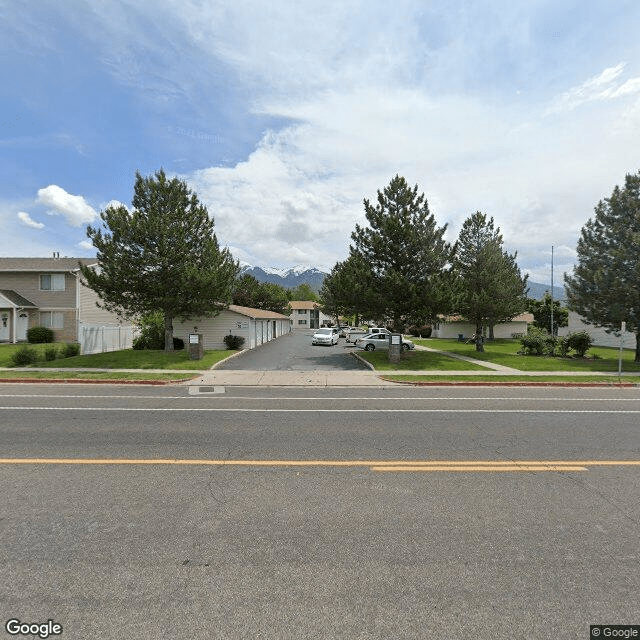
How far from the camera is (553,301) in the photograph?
44.8 m

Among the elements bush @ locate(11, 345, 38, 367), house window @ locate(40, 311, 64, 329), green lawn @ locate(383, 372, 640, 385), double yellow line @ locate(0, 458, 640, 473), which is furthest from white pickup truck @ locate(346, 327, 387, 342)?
double yellow line @ locate(0, 458, 640, 473)

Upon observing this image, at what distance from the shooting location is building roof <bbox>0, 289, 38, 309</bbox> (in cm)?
2866

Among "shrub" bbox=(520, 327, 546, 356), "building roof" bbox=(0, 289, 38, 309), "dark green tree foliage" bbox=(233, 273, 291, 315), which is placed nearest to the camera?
"shrub" bbox=(520, 327, 546, 356)

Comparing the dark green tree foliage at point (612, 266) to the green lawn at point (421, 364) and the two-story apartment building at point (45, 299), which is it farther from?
the two-story apartment building at point (45, 299)

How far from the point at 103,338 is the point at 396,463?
2610 cm

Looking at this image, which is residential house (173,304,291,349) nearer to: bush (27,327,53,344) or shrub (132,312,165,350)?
shrub (132,312,165,350)

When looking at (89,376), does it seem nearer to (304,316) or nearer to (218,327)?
(218,327)

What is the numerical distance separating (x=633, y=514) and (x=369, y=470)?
2980mm

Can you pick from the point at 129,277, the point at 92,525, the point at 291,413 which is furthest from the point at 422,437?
the point at 129,277

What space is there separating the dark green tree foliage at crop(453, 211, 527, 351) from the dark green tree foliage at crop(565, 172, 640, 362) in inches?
175

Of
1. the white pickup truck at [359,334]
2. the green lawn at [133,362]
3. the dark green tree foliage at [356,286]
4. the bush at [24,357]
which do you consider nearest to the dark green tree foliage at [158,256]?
the green lawn at [133,362]

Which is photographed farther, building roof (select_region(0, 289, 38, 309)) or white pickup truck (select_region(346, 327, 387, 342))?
white pickup truck (select_region(346, 327, 387, 342))

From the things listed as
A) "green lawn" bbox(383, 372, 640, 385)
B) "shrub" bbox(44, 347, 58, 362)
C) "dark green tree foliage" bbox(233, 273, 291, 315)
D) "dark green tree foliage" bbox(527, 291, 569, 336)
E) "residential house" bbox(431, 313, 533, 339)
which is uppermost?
"dark green tree foliage" bbox(233, 273, 291, 315)

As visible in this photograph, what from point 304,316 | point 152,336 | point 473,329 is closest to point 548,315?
point 473,329
